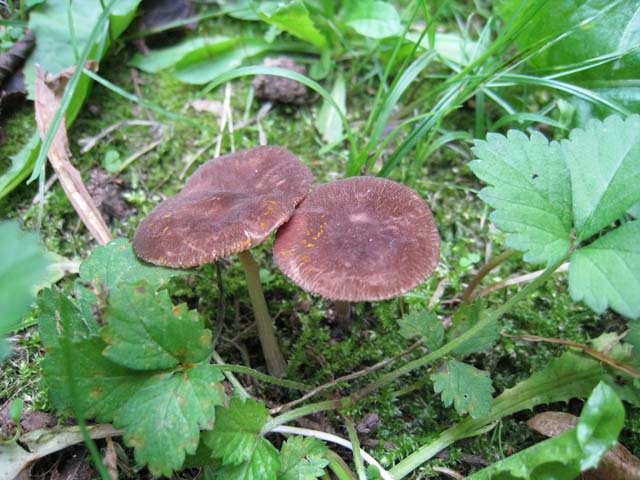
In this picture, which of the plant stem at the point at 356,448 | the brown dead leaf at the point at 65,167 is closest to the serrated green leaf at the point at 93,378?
the plant stem at the point at 356,448

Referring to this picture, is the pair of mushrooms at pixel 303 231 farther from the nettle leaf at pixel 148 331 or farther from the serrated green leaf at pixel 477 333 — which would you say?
the serrated green leaf at pixel 477 333

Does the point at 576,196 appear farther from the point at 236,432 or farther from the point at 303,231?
the point at 236,432

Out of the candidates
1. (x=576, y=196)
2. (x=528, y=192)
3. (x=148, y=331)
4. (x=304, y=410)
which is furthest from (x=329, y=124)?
(x=148, y=331)

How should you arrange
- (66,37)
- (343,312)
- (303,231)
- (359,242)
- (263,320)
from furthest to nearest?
1. (66,37)
2. (343,312)
3. (263,320)
4. (303,231)
5. (359,242)

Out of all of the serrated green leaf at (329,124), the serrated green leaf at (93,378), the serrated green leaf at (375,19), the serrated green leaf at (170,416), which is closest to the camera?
the serrated green leaf at (170,416)

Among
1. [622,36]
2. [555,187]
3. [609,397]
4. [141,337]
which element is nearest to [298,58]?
[622,36]

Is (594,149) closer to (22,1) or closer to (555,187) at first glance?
(555,187)

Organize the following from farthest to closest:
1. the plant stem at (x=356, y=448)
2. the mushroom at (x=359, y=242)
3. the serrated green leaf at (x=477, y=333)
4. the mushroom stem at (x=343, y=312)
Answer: the mushroom stem at (x=343, y=312)
the serrated green leaf at (x=477, y=333)
the plant stem at (x=356, y=448)
the mushroom at (x=359, y=242)

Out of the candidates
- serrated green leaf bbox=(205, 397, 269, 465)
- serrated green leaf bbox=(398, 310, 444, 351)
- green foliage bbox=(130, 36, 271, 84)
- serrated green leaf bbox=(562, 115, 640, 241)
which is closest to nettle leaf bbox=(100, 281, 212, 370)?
serrated green leaf bbox=(205, 397, 269, 465)
